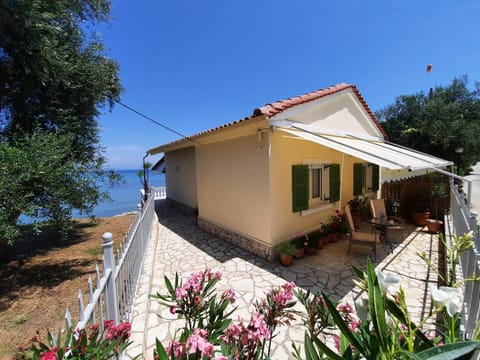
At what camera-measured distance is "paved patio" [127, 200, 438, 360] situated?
4.84 m

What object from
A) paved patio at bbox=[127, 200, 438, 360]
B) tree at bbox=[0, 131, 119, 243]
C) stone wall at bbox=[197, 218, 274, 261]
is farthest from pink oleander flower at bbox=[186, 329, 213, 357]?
tree at bbox=[0, 131, 119, 243]

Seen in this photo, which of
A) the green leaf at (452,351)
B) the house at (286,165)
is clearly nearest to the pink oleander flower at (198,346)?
the green leaf at (452,351)

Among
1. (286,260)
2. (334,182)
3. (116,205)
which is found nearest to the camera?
(286,260)

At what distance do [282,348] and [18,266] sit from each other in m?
12.1

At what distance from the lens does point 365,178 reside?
1449cm

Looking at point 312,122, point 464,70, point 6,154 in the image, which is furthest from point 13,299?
point 464,70

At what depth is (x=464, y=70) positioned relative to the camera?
21750 mm

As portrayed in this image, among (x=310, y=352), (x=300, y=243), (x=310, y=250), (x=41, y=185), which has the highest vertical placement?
(x=41, y=185)

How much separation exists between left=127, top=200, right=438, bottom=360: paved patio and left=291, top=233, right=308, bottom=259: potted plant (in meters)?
0.31

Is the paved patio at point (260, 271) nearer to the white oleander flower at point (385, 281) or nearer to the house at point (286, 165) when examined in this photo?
the house at point (286, 165)

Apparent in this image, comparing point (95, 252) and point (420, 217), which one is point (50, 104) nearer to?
point (95, 252)

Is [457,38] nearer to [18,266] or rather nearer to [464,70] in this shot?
[464,70]

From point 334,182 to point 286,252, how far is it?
5266 millimetres

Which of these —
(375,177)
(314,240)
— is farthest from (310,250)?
(375,177)
